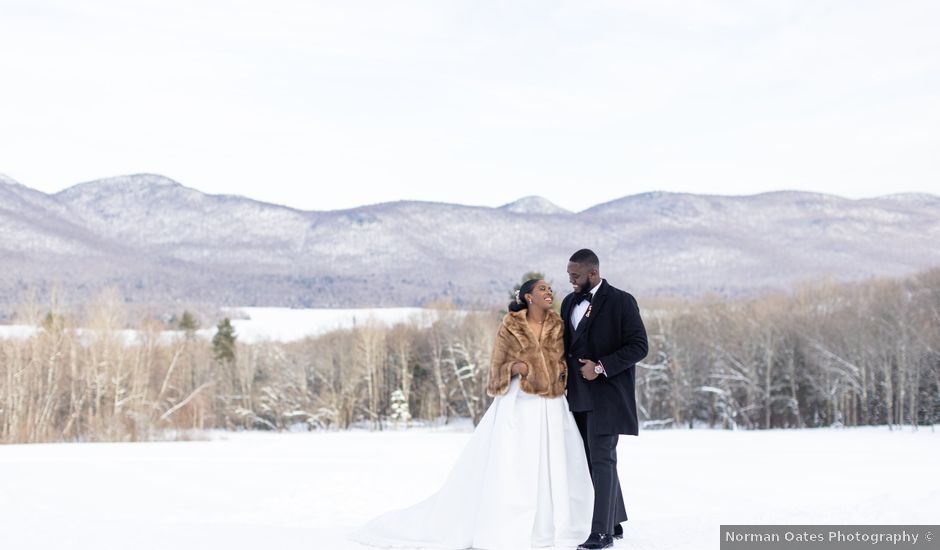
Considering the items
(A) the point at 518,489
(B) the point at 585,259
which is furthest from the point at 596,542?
(B) the point at 585,259

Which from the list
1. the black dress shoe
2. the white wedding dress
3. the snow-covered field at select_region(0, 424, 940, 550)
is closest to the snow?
the snow-covered field at select_region(0, 424, 940, 550)

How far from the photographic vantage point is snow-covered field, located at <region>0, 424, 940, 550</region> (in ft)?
29.9

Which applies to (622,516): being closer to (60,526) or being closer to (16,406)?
(60,526)

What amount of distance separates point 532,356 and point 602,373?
59 centimetres

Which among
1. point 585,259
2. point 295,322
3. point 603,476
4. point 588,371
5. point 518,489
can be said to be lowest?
point 518,489

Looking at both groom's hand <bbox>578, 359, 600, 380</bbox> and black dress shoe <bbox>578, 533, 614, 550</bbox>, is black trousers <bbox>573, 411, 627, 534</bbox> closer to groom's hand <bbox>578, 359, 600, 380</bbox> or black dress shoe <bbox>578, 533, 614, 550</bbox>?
black dress shoe <bbox>578, 533, 614, 550</bbox>

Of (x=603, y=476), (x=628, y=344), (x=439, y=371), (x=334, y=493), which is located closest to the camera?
(x=603, y=476)

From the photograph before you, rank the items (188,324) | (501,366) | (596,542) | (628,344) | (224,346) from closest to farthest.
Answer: (596,542)
(628,344)
(501,366)
(224,346)
(188,324)

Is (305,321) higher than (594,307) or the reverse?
higher

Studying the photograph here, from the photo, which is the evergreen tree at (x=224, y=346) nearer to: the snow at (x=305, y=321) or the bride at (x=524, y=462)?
the snow at (x=305, y=321)

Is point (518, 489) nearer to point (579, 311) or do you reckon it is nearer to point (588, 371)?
point (588, 371)

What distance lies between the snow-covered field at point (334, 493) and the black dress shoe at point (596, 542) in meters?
0.28

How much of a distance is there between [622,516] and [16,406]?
47.9 metres

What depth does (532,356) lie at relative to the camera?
812cm
